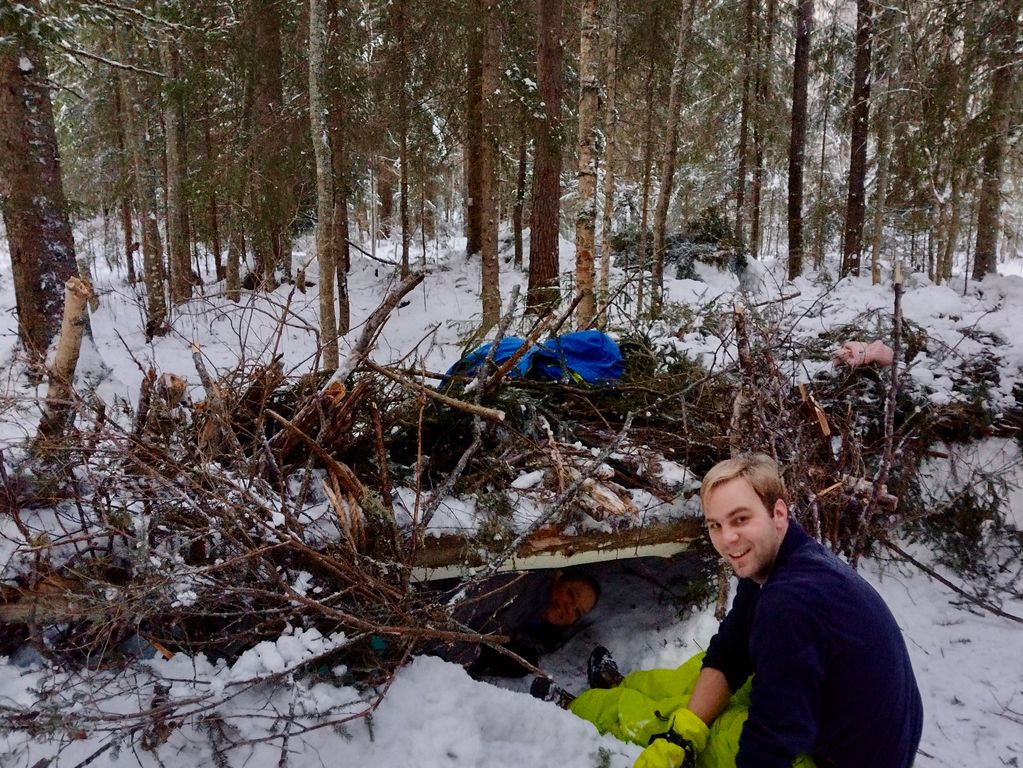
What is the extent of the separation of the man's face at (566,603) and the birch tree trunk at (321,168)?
371 centimetres

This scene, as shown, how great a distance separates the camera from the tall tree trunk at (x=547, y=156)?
313 inches

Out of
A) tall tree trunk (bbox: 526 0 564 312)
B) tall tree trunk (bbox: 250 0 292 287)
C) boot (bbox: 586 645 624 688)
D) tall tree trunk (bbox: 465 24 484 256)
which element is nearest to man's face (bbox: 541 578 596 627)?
boot (bbox: 586 645 624 688)

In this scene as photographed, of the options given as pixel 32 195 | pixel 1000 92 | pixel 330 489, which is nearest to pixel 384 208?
pixel 32 195

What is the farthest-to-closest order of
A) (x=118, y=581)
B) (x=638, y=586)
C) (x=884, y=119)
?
(x=884, y=119) → (x=638, y=586) → (x=118, y=581)

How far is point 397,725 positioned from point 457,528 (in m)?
0.96

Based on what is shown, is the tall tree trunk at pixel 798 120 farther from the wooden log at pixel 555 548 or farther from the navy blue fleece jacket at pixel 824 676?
the navy blue fleece jacket at pixel 824 676

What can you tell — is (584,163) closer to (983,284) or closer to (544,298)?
(544,298)

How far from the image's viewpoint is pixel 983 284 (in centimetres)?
795

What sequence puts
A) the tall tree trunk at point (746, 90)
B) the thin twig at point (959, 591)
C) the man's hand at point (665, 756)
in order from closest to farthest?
1. the man's hand at point (665, 756)
2. the thin twig at point (959, 591)
3. the tall tree trunk at point (746, 90)

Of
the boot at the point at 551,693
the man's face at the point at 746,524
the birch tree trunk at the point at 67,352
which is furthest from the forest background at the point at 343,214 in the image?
the man's face at the point at 746,524

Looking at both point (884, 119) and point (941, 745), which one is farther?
point (884, 119)

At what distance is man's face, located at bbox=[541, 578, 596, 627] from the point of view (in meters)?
4.49

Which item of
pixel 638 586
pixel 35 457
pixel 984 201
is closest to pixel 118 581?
pixel 35 457

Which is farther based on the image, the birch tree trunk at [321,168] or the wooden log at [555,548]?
the birch tree trunk at [321,168]
